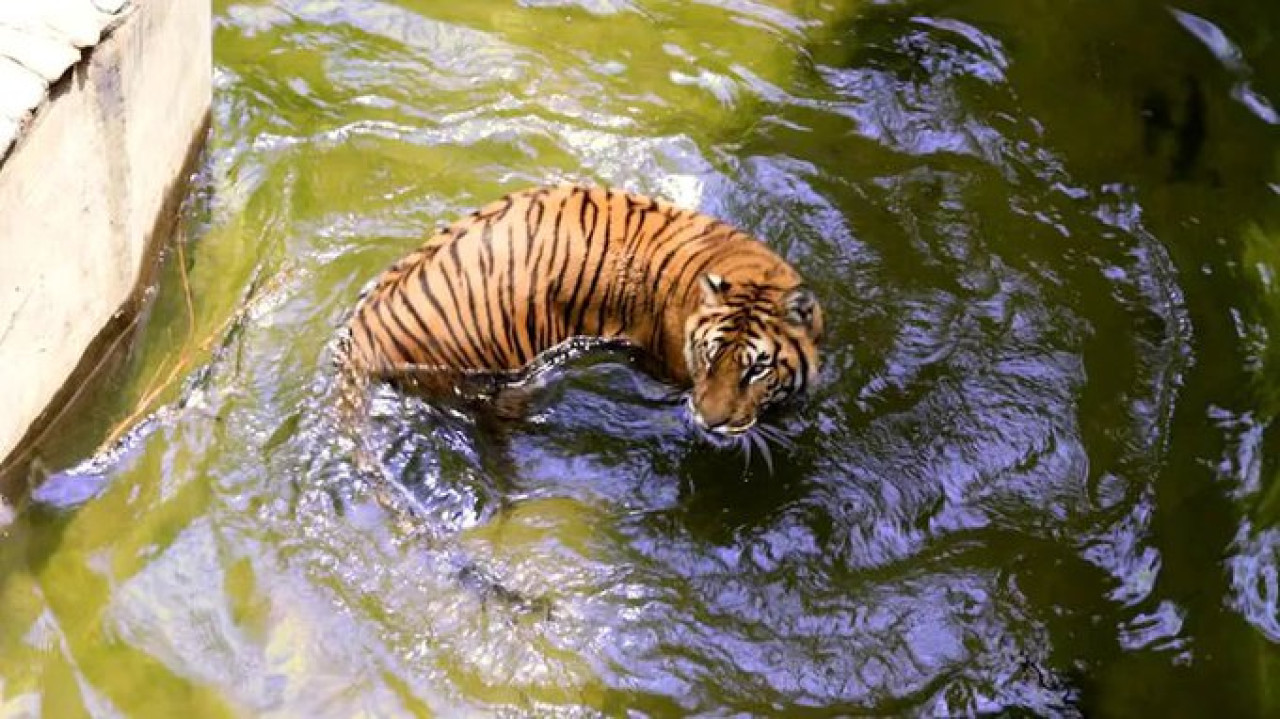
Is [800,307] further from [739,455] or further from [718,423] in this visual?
[739,455]

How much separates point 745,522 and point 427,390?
0.90 metres

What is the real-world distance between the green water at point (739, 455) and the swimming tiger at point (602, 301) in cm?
19

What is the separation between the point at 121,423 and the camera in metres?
3.38

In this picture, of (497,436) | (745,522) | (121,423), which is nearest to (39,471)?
(121,423)

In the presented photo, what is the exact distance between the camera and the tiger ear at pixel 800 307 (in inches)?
126

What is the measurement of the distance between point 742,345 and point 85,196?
168 cm

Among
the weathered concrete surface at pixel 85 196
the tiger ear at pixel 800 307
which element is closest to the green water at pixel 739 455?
the weathered concrete surface at pixel 85 196

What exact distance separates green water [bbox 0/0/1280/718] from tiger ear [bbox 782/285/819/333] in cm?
36

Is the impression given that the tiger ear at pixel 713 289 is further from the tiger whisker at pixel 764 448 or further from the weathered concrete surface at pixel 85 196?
the weathered concrete surface at pixel 85 196

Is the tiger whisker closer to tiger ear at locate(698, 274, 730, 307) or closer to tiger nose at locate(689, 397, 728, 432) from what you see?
tiger nose at locate(689, 397, 728, 432)

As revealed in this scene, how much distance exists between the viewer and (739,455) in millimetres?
3484

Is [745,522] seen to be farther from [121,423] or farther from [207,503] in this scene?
[121,423]

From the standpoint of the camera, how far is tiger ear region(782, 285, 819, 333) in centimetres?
320

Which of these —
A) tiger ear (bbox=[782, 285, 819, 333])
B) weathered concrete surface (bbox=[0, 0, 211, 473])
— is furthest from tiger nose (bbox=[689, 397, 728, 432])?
weathered concrete surface (bbox=[0, 0, 211, 473])
